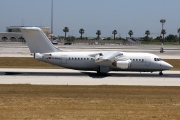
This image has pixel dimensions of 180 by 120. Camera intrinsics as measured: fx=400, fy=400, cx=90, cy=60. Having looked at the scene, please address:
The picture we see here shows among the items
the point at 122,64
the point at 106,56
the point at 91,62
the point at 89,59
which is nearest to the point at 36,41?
the point at 89,59

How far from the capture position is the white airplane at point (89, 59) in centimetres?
4059

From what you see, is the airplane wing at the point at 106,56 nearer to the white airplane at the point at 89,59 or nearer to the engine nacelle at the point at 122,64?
the white airplane at the point at 89,59

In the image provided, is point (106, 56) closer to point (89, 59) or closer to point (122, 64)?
point (122, 64)

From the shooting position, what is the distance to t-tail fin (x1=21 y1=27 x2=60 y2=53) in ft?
136

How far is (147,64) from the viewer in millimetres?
41312

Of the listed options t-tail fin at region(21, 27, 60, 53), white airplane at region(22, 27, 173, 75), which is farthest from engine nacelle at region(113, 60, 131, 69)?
t-tail fin at region(21, 27, 60, 53)

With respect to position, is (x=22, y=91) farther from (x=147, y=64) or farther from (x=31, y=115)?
(x=147, y=64)

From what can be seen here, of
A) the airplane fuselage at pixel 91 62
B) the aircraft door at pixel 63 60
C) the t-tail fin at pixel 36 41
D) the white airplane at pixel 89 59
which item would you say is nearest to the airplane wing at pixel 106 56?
the white airplane at pixel 89 59

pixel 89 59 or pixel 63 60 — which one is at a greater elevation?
pixel 89 59

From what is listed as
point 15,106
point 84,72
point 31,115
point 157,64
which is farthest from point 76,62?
point 31,115

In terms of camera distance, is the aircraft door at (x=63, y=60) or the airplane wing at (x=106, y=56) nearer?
the airplane wing at (x=106, y=56)

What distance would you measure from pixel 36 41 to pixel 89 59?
5.82 m

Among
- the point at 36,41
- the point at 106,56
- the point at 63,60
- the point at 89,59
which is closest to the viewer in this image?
the point at 106,56

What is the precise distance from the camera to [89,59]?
134ft
